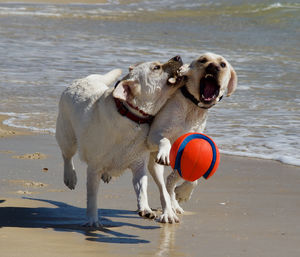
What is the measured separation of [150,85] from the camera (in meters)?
5.18

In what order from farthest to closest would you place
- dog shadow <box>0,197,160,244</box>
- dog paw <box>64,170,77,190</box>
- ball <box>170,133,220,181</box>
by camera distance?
dog paw <box>64,170,77,190</box>, ball <box>170,133,220,181</box>, dog shadow <box>0,197,160,244</box>

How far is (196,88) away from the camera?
527 centimetres

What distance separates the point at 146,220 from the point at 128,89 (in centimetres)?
107

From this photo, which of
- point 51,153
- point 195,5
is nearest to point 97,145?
point 51,153

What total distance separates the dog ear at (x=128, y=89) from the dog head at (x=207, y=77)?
38cm

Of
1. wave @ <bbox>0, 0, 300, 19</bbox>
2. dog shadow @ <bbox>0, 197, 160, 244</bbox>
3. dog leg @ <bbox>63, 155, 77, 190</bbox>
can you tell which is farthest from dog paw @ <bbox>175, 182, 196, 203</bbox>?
wave @ <bbox>0, 0, 300, 19</bbox>

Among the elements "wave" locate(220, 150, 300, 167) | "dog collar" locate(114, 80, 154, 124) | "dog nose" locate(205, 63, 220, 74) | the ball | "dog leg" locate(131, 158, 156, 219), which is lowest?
"wave" locate(220, 150, 300, 167)

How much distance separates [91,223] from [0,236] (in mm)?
770

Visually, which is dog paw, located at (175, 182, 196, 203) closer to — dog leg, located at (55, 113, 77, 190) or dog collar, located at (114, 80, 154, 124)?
dog collar, located at (114, 80, 154, 124)

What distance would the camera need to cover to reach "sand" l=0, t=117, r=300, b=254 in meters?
4.50

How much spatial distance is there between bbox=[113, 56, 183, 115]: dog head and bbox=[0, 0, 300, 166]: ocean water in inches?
106

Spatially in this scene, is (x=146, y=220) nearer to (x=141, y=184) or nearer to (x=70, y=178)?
(x=141, y=184)

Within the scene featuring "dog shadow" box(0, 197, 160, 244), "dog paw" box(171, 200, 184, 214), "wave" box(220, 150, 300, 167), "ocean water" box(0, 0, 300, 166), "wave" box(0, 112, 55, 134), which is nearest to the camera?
"dog shadow" box(0, 197, 160, 244)

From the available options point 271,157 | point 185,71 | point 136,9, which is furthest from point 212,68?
point 136,9
